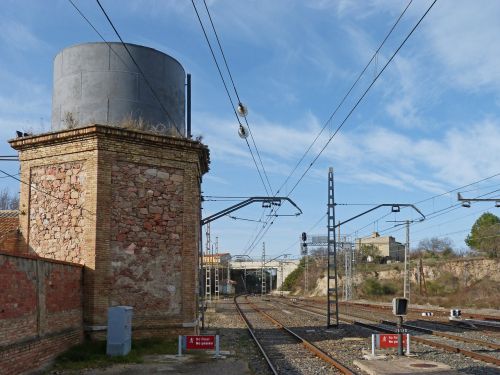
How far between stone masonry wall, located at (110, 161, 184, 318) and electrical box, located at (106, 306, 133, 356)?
4.35 feet

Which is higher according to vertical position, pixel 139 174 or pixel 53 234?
pixel 139 174

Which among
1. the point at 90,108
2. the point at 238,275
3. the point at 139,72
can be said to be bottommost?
the point at 238,275

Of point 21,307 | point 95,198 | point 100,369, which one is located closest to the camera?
point 21,307

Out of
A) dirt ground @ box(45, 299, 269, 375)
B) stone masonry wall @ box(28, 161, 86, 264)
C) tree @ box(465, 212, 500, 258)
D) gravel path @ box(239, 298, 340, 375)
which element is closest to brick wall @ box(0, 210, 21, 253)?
stone masonry wall @ box(28, 161, 86, 264)

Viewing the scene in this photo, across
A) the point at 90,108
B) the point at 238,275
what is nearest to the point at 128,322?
the point at 90,108

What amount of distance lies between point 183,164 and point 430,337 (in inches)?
426

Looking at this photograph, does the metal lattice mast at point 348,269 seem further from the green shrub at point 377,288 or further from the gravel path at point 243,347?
the gravel path at point 243,347

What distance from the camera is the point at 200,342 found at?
1513 cm

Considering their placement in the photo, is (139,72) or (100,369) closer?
(100,369)

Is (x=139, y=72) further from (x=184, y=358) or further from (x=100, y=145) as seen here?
(x=184, y=358)

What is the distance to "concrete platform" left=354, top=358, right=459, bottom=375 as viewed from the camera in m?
12.4

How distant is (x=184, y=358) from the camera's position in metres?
14.9

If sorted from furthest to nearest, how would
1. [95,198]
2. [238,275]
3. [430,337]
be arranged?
[238,275]
[430,337]
[95,198]

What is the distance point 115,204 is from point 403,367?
29.2 feet
